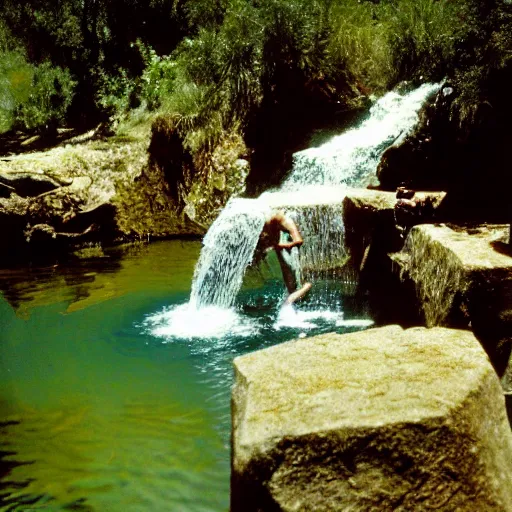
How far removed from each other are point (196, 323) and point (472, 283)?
2970mm

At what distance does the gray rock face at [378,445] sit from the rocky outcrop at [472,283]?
43.8 inches

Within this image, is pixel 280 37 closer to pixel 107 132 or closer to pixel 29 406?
pixel 107 132

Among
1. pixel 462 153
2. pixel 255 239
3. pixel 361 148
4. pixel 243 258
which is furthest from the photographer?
pixel 361 148

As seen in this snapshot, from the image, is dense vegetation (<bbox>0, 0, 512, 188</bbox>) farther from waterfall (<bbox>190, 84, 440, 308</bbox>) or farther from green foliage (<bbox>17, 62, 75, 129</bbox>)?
waterfall (<bbox>190, 84, 440, 308</bbox>)

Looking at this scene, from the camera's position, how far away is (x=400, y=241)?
5.14m

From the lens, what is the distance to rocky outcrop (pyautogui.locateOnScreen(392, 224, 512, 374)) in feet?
10.3

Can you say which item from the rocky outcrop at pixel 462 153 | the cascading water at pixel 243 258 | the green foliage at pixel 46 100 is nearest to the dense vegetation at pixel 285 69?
the green foliage at pixel 46 100

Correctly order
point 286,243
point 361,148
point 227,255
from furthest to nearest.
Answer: point 361,148 < point 227,255 < point 286,243

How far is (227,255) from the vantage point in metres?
6.11

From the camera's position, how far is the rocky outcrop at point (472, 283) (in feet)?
10.3

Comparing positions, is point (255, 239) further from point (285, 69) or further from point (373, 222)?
point (285, 69)

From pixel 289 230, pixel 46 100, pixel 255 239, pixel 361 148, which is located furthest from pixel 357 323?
pixel 46 100

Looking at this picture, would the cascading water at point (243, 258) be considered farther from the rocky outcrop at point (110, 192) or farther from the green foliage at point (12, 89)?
the green foliage at point (12, 89)

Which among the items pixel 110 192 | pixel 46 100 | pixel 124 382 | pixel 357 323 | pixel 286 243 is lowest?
pixel 357 323
